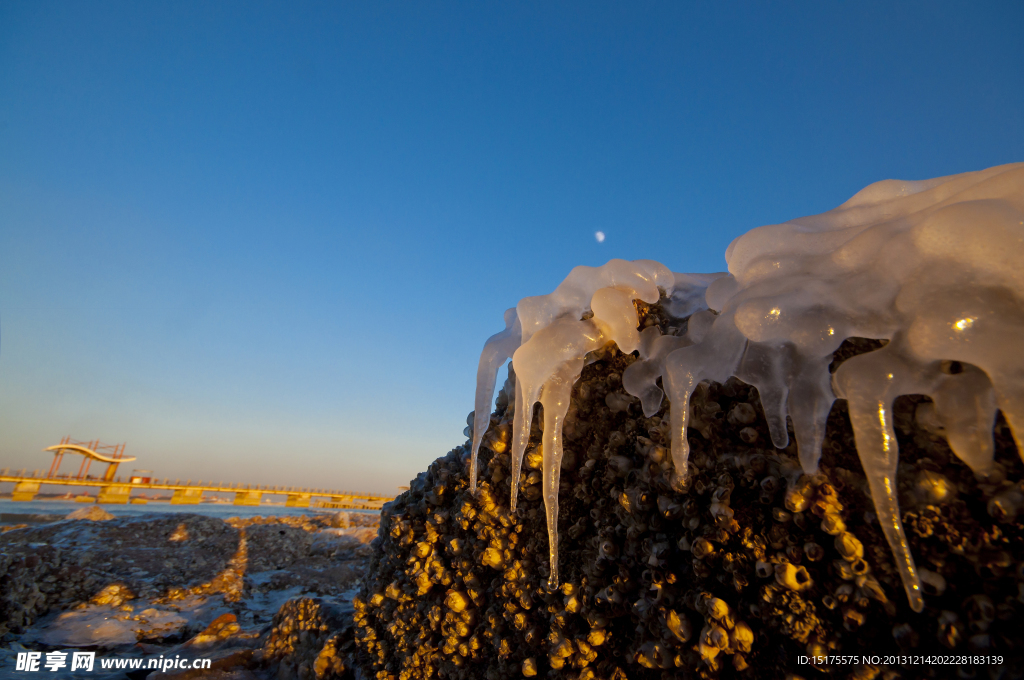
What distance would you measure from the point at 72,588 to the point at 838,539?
9084 millimetres

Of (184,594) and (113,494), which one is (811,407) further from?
(113,494)

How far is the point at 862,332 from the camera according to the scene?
1463 mm

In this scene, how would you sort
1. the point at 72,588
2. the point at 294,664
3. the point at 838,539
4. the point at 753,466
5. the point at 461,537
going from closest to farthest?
the point at 838,539
the point at 753,466
the point at 461,537
the point at 294,664
the point at 72,588

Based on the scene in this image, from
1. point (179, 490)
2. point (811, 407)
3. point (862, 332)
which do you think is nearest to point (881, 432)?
point (811, 407)

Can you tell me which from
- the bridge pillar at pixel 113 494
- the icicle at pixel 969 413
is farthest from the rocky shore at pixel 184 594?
the bridge pillar at pixel 113 494

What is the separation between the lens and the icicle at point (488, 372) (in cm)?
250

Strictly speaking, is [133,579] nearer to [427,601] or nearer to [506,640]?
[427,601]

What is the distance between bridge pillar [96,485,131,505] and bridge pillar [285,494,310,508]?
9006mm

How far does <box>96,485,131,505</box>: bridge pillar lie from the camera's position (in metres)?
24.5

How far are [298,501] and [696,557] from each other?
36.1 meters

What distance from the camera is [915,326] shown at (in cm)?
131

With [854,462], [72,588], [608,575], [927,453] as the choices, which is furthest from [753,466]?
[72,588]

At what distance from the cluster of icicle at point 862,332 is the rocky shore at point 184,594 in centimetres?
307

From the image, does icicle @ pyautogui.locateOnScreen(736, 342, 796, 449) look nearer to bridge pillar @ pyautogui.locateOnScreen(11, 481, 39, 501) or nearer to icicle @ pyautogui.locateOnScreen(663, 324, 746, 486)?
icicle @ pyautogui.locateOnScreen(663, 324, 746, 486)
